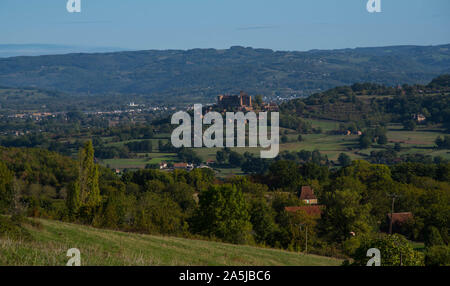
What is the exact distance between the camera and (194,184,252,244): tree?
21.7 meters

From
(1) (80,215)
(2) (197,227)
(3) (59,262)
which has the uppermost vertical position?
(3) (59,262)

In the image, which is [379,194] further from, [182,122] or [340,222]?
[182,122]

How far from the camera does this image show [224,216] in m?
22.3

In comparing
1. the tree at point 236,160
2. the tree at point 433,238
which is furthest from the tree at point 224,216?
the tree at point 236,160

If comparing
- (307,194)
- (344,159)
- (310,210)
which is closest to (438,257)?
(310,210)

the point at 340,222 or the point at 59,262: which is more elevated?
the point at 59,262

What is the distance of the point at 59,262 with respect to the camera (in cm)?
745

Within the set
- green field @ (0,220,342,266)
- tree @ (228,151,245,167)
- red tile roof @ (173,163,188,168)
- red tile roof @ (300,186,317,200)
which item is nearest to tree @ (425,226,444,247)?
green field @ (0,220,342,266)

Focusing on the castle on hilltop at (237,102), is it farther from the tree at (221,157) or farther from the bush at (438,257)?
the bush at (438,257)

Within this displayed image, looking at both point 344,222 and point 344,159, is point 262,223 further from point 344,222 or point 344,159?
point 344,159

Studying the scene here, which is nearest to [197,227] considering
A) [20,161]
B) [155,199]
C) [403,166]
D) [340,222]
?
[340,222]

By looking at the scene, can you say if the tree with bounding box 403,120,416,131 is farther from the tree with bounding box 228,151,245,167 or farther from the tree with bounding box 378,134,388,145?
the tree with bounding box 228,151,245,167
